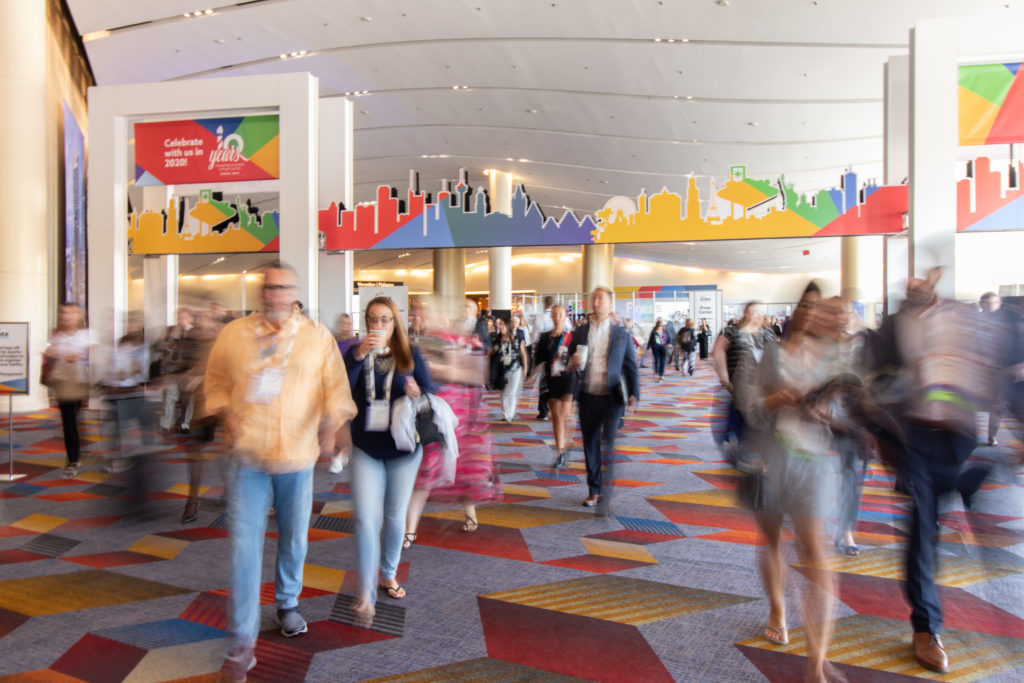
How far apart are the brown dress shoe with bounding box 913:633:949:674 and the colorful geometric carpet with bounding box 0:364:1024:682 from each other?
5 centimetres

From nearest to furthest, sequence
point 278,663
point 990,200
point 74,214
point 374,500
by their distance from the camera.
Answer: point 278,663 < point 374,500 < point 990,200 < point 74,214

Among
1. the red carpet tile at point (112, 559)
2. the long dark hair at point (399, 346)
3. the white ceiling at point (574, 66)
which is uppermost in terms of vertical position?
the white ceiling at point (574, 66)

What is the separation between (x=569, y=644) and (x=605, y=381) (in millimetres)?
2253

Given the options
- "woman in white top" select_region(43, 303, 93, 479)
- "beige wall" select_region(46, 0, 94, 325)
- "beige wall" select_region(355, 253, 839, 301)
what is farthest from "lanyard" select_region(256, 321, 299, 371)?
"beige wall" select_region(355, 253, 839, 301)

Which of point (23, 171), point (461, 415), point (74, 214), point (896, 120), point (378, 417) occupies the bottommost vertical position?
point (461, 415)

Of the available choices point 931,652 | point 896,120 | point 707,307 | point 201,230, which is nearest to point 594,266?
point 707,307

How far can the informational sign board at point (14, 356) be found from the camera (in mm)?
6176

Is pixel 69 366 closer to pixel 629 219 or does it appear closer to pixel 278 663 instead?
pixel 278 663

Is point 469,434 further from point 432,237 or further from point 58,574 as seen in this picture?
point 432,237

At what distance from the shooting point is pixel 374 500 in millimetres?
3084

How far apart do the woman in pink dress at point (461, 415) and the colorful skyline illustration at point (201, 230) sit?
29.5ft

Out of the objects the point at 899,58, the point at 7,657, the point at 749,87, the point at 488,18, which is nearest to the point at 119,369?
the point at 7,657

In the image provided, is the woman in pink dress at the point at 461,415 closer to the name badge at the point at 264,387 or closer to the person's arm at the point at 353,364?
the person's arm at the point at 353,364

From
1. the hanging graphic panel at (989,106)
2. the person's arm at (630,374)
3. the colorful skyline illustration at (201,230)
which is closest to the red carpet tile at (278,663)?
the person's arm at (630,374)
